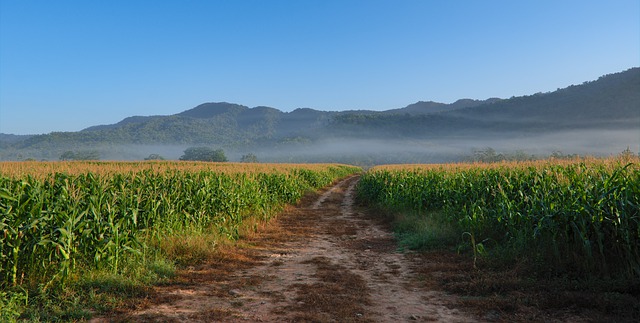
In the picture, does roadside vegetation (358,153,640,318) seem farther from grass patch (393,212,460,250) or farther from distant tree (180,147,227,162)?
distant tree (180,147,227,162)

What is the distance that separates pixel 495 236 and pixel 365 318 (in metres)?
5.43

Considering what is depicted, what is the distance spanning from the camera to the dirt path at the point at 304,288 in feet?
15.2

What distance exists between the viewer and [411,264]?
751 centimetres

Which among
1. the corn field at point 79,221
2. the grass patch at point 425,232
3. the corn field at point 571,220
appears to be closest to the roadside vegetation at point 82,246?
the corn field at point 79,221

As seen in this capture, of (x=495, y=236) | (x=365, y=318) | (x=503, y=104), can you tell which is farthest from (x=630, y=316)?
(x=503, y=104)

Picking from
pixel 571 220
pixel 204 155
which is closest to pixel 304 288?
pixel 571 220

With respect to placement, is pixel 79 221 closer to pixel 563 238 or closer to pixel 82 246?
pixel 82 246

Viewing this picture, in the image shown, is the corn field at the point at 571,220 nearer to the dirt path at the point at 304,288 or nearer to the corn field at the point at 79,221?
the dirt path at the point at 304,288

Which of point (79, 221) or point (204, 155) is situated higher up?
Answer: point (204, 155)

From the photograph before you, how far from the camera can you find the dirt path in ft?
15.2

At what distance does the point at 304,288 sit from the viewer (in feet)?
19.0

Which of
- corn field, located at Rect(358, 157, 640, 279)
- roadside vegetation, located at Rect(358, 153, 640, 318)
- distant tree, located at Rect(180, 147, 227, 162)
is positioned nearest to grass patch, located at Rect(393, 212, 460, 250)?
roadside vegetation, located at Rect(358, 153, 640, 318)

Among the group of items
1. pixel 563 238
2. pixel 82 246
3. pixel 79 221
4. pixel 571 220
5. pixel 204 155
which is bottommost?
pixel 563 238

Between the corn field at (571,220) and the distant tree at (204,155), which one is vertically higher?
the distant tree at (204,155)
